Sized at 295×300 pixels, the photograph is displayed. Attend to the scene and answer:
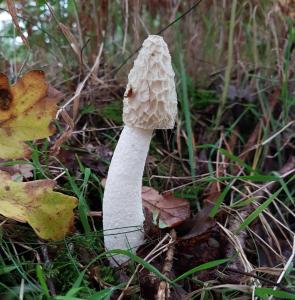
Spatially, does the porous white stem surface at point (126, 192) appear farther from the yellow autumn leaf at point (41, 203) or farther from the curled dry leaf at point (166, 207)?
the yellow autumn leaf at point (41, 203)

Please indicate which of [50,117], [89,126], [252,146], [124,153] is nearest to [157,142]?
[89,126]

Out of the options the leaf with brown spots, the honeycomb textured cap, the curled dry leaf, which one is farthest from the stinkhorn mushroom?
the leaf with brown spots

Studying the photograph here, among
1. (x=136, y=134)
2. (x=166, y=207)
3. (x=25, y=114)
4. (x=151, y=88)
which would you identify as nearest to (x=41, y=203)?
(x=25, y=114)

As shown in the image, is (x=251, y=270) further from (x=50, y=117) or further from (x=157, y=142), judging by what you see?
(x=157, y=142)

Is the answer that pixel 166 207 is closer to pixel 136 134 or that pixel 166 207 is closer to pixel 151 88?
pixel 136 134

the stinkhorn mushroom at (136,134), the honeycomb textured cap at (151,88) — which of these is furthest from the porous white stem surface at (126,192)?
the honeycomb textured cap at (151,88)

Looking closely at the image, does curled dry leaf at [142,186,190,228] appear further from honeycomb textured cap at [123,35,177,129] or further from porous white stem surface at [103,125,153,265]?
honeycomb textured cap at [123,35,177,129]
